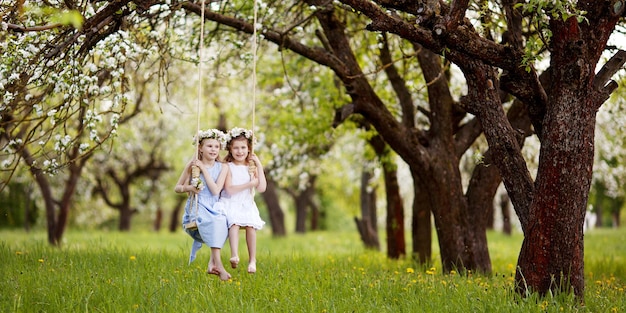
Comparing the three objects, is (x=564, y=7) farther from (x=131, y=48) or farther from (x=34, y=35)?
(x=34, y=35)

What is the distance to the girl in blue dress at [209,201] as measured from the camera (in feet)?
22.0

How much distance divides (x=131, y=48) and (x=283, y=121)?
5710 mm

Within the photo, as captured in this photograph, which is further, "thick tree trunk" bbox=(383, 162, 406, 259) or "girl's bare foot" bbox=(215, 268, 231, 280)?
"thick tree trunk" bbox=(383, 162, 406, 259)

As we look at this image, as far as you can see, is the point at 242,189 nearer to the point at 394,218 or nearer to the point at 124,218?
the point at 394,218

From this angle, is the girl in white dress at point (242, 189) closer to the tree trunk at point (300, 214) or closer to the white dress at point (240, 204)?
the white dress at point (240, 204)

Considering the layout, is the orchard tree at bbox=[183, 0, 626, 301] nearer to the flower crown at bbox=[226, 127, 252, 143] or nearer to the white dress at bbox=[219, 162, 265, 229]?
the flower crown at bbox=[226, 127, 252, 143]

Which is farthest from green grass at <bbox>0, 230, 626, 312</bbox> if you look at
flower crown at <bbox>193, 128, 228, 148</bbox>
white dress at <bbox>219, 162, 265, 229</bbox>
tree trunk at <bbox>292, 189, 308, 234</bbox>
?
tree trunk at <bbox>292, 189, 308, 234</bbox>

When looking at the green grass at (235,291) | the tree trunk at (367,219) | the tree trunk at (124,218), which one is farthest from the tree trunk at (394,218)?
the tree trunk at (124,218)

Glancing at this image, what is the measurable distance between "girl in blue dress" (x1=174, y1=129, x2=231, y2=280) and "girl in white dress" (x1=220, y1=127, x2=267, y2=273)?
9cm

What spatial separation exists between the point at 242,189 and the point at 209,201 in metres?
0.34

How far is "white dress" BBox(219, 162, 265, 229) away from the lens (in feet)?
22.5

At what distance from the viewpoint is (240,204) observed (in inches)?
274

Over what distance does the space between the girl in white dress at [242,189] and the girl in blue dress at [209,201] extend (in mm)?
85

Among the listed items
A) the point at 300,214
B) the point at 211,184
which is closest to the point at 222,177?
the point at 211,184
